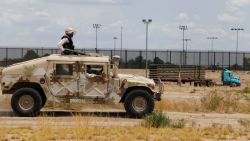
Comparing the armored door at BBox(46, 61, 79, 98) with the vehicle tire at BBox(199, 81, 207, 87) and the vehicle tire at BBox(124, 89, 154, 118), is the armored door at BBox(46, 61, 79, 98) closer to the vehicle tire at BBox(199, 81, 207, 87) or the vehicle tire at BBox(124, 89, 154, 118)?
the vehicle tire at BBox(124, 89, 154, 118)

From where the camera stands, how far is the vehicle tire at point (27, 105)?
21188 mm

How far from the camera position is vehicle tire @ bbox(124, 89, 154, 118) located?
21.8 m

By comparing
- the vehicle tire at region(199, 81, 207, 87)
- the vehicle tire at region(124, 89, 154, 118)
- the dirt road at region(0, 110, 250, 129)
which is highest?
the vehicle tire at region(124, 89, 154, 118)

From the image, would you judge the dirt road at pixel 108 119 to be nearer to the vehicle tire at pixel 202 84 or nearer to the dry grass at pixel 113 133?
the dry grass at pixel 113 133

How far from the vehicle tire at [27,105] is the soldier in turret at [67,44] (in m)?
1.84

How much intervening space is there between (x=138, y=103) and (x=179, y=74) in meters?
41.9

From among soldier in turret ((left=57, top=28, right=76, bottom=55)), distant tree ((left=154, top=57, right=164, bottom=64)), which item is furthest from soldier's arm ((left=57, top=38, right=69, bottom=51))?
distant tree ((left=154, top=57, right=164, bottom=64))

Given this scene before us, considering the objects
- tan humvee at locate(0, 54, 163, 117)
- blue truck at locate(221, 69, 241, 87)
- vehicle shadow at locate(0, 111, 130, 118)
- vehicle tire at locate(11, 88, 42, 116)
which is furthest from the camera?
blue truck at locate(221, 69, 241, 87)

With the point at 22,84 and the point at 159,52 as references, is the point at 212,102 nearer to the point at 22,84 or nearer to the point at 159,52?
the point at 22,84

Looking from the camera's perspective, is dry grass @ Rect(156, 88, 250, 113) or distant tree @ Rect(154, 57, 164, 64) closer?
dry grass @ Rect(156, 88, 250, 113)

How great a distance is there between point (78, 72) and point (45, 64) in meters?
1.15

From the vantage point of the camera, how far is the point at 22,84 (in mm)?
21484

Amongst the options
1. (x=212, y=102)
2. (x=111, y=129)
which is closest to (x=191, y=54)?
(x=212, y=102)

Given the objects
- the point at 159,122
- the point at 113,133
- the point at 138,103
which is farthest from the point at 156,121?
the point at 138,103
